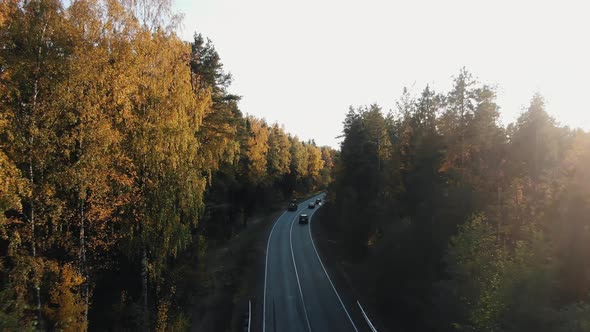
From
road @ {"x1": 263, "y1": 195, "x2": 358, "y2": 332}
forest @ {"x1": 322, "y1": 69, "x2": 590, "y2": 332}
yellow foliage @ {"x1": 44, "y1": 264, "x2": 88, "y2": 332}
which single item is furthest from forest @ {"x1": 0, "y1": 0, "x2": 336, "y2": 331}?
forest @ {"x1": 322, "y1": 69, "x2": 590, "y2": 332}

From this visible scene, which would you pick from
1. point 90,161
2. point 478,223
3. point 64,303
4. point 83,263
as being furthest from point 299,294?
point 90,161

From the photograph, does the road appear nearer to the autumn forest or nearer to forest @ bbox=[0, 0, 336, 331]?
the autumn forest

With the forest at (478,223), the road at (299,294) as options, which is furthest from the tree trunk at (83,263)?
the forest at (478,223)

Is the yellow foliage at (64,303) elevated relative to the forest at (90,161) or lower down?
lower down

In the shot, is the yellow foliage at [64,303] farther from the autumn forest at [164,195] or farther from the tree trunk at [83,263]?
the tree trunk at [83,263]

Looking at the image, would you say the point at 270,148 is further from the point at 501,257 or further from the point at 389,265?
the point at 501,257

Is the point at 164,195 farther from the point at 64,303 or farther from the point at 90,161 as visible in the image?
the point at 64,303

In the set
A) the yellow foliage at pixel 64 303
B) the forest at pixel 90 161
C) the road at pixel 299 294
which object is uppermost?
the forest at pixel 90 161

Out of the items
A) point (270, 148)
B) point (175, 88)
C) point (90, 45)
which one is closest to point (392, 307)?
point (175, 88)
